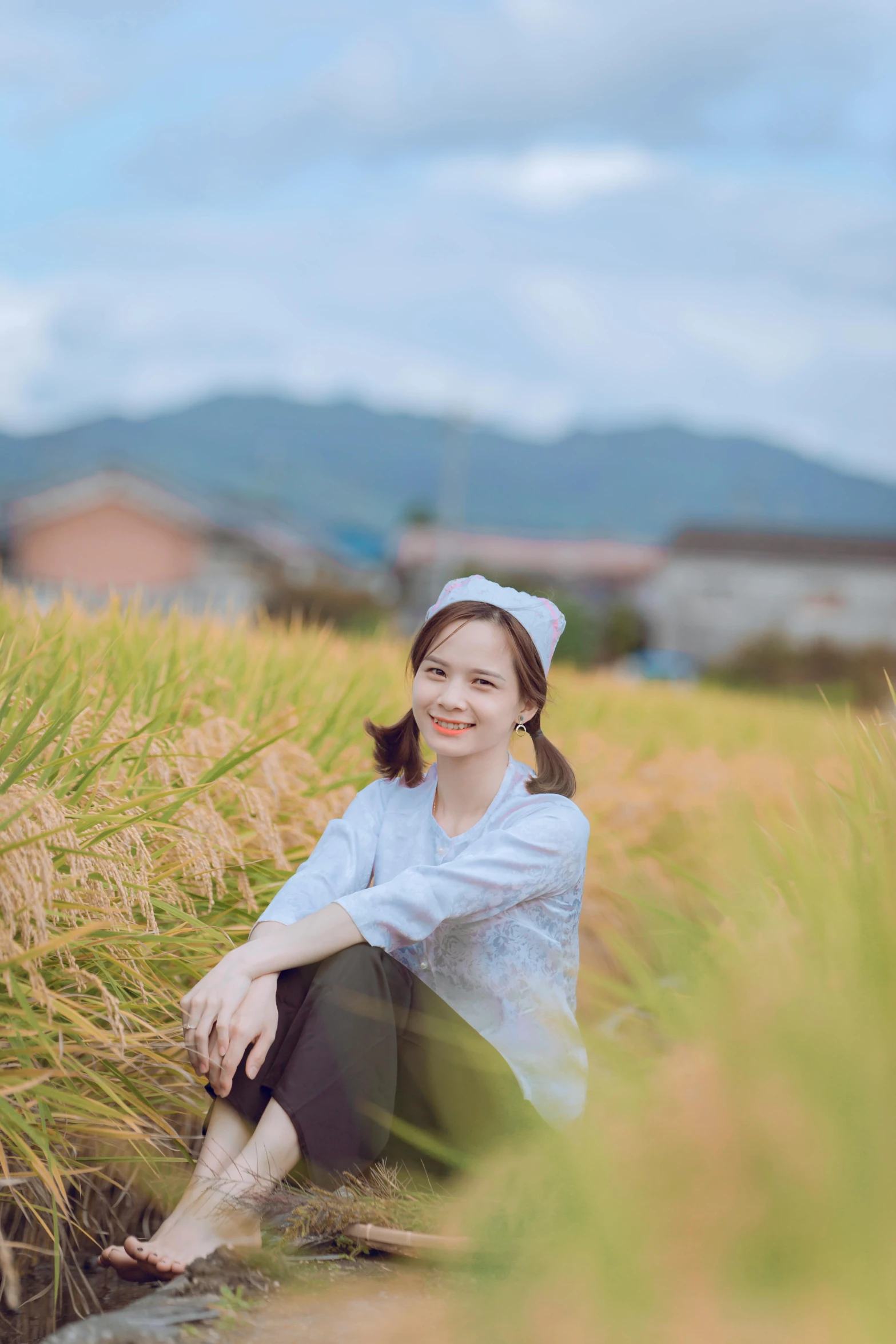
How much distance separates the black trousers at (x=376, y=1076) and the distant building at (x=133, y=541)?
1081 inches

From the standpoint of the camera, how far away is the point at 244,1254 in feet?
5.16

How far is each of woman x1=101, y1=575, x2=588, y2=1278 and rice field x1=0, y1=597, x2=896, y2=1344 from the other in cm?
14

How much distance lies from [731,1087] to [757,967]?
184 mm

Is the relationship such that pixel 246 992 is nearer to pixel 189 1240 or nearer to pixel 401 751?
pixel 189 1240

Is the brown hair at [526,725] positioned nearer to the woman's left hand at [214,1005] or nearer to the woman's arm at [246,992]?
the woman's arm at [246,992]

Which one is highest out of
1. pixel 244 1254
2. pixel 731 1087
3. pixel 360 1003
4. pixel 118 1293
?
pixel 731 1087

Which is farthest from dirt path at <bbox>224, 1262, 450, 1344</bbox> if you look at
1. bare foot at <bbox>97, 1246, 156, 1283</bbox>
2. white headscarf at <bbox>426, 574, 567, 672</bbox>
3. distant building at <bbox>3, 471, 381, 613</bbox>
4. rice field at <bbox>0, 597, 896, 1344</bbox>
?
distant building at <bbox>3, 471, 381, 613</bbox>

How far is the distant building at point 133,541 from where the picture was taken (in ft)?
96.4

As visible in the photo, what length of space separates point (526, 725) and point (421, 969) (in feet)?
1.59

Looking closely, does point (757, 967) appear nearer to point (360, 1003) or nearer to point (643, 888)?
point (643, 888)

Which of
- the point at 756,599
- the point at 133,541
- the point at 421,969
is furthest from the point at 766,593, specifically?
the point at 421,969

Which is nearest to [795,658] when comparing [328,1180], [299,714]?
[299,714]

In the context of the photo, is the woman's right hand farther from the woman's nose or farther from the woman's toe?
the woman's nose

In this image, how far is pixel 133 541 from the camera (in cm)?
2989
